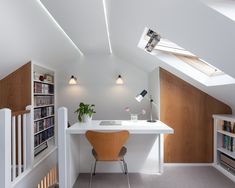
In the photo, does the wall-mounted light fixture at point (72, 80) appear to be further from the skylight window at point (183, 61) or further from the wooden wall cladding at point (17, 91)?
the skylight window at point (183, 61)

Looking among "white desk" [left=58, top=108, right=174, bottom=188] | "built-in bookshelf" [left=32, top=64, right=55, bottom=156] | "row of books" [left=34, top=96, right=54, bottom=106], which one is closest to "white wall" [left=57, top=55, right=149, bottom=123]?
"row of books" [left=34, top=96, right=54, bottom=106]

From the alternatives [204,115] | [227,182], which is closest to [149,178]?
[227,182]

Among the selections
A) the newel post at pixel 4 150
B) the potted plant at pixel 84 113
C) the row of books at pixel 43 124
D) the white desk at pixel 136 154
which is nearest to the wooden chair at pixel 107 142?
the white desk at pixel 136 154

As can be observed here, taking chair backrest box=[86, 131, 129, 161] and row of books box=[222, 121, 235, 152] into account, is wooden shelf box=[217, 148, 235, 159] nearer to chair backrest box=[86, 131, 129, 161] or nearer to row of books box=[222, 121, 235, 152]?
row of books box=[222, 121, 235, 152]

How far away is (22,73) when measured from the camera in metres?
3.39

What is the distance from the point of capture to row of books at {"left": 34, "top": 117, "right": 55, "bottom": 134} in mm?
3781

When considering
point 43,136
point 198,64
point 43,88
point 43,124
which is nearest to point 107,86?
→ point 43,88

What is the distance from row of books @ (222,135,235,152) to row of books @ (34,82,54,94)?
11.0 feet

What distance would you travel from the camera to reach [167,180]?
3041 mm

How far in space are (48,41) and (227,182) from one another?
3421 mm

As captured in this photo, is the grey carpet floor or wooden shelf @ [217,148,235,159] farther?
wooden shelf @ [217,148,235,159]

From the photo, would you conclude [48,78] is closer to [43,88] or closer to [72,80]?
[43,88]

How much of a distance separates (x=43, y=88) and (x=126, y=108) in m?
1.71

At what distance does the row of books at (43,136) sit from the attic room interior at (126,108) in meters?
0.02
